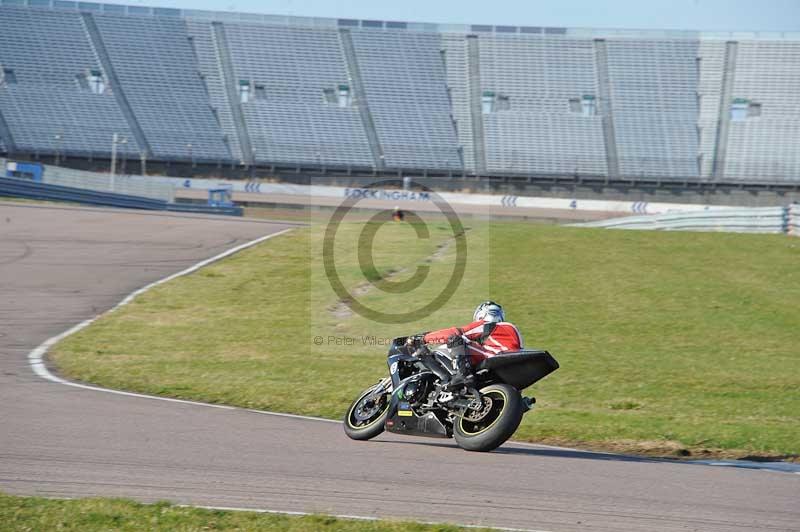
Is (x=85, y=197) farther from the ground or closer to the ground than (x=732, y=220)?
farther from the ground

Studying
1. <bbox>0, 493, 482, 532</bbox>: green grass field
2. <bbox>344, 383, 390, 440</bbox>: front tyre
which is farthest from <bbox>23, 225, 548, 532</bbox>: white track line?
<bbox>344, 383, 390, 440</bbox>: front tyre

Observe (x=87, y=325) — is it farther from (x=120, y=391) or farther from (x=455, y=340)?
(x=455, y=340)

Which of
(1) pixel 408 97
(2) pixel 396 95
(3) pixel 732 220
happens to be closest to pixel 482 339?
(3) pixel 732 220

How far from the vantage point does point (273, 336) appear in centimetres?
1596

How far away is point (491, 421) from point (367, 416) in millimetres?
1428

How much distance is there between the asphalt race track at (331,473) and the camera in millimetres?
6414

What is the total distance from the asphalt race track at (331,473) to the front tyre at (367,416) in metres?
0.14

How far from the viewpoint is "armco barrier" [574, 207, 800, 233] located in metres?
26.3

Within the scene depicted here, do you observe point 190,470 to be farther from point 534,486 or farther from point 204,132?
point 204,132

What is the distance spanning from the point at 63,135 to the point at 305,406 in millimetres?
48668

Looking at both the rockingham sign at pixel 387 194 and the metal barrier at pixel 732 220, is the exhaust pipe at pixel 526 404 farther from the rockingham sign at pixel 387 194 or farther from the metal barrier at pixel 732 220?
the rockingham sign at pixel 387 194

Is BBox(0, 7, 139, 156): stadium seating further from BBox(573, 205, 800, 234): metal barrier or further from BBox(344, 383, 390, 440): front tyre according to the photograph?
BBox(344, 383, 390, 440): front tyre

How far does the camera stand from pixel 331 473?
7484mm

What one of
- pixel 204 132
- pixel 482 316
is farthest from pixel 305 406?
pixel 204 132
